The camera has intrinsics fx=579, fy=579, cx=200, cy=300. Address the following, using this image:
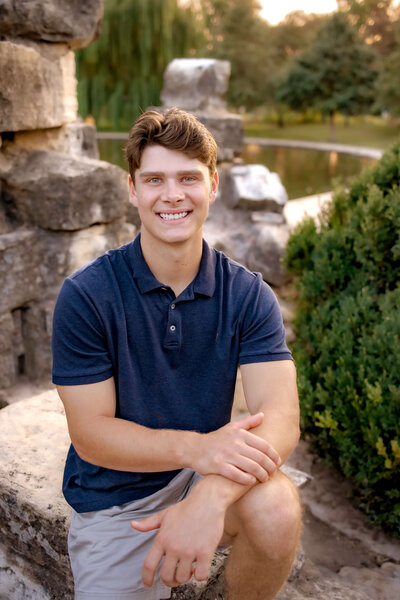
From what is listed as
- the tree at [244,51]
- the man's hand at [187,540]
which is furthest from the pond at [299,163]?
the tree at [244,51]

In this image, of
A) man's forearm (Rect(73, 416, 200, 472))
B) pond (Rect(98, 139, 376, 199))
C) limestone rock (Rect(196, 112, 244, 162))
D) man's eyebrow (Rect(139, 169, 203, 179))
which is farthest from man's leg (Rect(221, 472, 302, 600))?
pond (Rect(98, 139, 376, 199))

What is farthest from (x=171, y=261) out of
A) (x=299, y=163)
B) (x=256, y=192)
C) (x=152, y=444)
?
(x=299, y=163)

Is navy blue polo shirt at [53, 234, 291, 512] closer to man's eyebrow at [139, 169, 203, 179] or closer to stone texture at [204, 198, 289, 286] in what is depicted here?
man's eyebrow at [139, 169, 203, 179]

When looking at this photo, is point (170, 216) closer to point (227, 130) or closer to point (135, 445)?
point (135, 445)

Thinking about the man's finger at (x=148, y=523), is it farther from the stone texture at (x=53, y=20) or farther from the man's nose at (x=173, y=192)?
the stone texture at (x=53, y=20)

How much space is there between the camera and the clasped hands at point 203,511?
4.70 feet

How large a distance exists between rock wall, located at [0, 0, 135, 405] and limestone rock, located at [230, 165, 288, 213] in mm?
2096

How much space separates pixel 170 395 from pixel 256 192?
3834mm

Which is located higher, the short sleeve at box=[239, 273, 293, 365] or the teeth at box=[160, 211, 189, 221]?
the teeth at box=[160, 211, 189, 221]

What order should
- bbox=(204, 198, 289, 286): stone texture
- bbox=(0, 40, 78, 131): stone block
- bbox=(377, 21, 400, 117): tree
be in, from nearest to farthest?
1. bbox=(0, 40, 78, 131): stone block
2. bbox=(204, 198, 289, 286): stone texture
3. bbox=(377, 21, 400, 117): tree

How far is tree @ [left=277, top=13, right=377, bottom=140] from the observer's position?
24.0 metres

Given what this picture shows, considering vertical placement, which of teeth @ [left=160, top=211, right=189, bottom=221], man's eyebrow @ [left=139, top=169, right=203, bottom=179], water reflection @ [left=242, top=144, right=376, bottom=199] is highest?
man's eyebrow @ [left=139, top=169, right=203, bottom=179]

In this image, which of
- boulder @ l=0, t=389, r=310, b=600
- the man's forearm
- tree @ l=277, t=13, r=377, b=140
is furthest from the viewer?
tree @ l=277, t=13, r=377, b=140

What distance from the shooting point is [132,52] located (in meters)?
12.8
